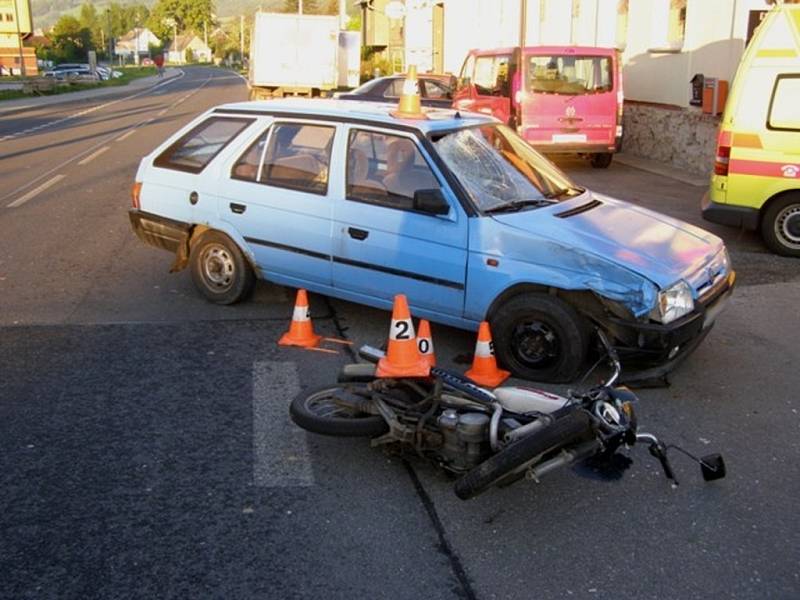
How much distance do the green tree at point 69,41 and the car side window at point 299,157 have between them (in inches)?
4434

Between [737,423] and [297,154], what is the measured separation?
143 inches

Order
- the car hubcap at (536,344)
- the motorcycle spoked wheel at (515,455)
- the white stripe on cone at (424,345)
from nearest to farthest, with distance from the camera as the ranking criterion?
the motorcycle spoked wheel at (515,455), the white stripe on cone at (424,345), the car hubcap at (536,344)

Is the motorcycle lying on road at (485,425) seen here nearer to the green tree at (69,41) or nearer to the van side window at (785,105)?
the van side window at (785,105)

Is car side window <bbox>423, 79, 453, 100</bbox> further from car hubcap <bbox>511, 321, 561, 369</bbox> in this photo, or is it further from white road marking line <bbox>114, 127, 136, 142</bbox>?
car hubcap <bbox>511, 321, 561, 369</bbox>

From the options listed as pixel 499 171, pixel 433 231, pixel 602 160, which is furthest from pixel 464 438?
pixel 602 160

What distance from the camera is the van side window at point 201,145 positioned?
7293mm

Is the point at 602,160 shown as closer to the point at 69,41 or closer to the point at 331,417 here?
the point at 331,417

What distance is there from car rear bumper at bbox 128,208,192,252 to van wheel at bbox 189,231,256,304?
0.16m

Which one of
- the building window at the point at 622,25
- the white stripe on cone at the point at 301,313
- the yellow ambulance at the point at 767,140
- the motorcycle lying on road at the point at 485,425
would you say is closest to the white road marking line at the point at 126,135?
the building window at the point at 622,25

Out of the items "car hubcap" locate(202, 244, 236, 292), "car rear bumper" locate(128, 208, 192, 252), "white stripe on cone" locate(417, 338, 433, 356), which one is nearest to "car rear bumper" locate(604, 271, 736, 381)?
"white stripe on cone" locate(417, 338, 433, 356)

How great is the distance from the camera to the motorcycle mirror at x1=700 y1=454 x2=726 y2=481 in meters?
4.33

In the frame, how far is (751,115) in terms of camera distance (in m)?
Answer: 9.43

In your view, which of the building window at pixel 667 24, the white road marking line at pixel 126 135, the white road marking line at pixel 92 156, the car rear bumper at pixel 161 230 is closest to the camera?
the car rear bumper at pixel 161 230

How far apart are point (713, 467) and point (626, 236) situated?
6.39 feet
